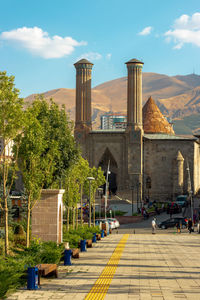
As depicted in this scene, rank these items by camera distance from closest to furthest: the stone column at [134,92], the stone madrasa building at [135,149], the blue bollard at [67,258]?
1. the blue bollard at [67,258]
2. the stone madrasa building at [135,149]
3. the stone column at [134,92]

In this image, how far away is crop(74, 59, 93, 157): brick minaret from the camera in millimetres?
80062

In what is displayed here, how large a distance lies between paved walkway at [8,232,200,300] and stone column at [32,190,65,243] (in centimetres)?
157

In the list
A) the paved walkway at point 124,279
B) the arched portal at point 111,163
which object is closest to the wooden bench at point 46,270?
the paved walkway at point 124,279

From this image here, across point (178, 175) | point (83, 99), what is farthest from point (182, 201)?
point (83, 99)

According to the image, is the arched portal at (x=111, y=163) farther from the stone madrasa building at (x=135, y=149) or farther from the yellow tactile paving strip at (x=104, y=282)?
the yellow tactile paving strip at (x=104, y=282)

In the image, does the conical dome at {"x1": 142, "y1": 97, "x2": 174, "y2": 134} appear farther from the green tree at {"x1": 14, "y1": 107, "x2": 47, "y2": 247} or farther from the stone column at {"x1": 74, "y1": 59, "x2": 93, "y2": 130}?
the green tree at {"x1": 14, "y1": 107, "x2": 47, "y2": 247}

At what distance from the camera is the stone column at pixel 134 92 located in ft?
261

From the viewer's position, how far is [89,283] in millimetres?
12953

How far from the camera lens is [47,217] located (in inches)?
781

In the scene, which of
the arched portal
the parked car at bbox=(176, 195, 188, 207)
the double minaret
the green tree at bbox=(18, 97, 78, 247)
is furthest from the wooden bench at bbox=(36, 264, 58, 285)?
the arched portal

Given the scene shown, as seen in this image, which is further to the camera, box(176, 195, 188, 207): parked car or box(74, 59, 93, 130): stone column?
box(74, 59, 93, 130): stone column

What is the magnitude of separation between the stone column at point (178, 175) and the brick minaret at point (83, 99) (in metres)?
14.9

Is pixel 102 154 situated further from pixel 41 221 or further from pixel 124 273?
pixel 124 273

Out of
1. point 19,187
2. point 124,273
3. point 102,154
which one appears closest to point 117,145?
point 102,154
